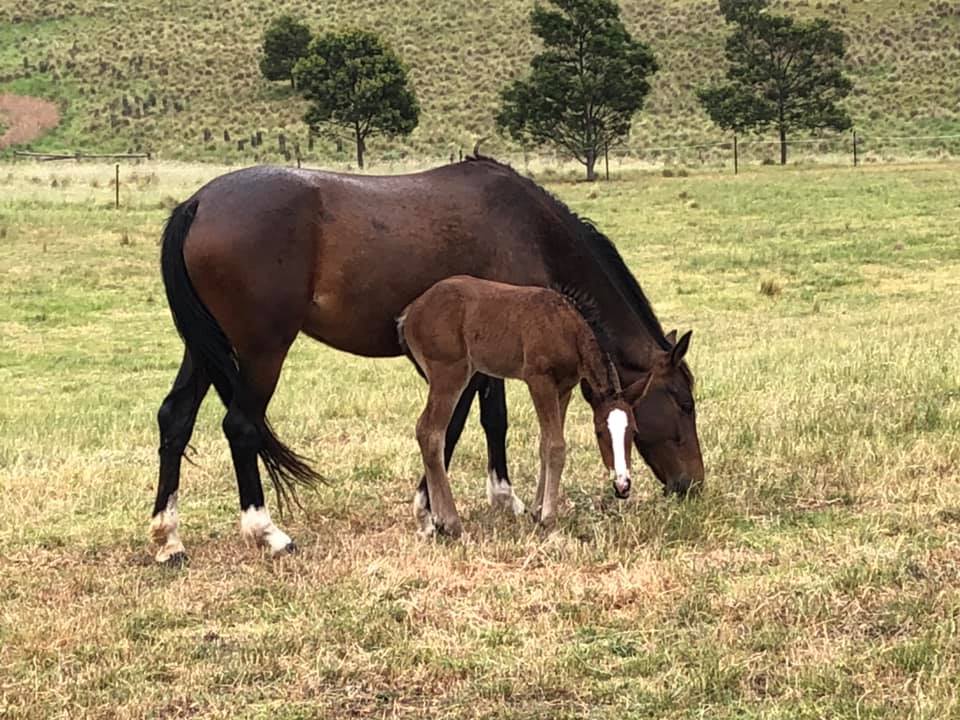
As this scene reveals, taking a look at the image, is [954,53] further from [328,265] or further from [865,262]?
[328,265]

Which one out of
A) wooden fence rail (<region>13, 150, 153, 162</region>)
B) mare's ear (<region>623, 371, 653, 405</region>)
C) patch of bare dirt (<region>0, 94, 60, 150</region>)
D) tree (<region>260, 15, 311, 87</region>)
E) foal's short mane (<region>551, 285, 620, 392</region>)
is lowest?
mare's ear (<region>623, 371, 653, 405</region>)

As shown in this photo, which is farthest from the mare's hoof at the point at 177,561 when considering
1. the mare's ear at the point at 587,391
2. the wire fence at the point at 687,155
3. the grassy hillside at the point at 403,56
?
the grassy hillside at the point at 403,56

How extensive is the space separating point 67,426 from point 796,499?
6.92 meters

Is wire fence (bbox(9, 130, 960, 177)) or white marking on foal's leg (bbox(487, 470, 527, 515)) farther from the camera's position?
wire fence (bbox(9, 130, 960, 177))

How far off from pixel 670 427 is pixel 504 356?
1.20 m

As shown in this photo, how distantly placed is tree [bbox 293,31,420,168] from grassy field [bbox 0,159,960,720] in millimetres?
31988

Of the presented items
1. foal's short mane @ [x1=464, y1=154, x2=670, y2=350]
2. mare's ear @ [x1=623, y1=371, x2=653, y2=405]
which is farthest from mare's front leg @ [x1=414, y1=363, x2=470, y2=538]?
foal's short mane @ [x1=464, y1=154, x2=670, y2=350]

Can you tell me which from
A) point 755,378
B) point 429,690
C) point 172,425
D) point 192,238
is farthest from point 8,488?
point 755,378

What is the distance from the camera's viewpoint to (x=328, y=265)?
6074mm

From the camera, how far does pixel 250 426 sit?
597 cm

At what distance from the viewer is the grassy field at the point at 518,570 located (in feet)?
12.6

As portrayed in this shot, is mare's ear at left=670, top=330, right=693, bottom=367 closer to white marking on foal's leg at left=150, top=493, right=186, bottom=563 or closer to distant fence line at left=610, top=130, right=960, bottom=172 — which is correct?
white marking on foal's leg at left=150, top=493, right=186, bottom=563

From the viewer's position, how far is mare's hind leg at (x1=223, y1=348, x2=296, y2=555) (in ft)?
19.5

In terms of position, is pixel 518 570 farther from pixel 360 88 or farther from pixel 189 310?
pixel 360 88
